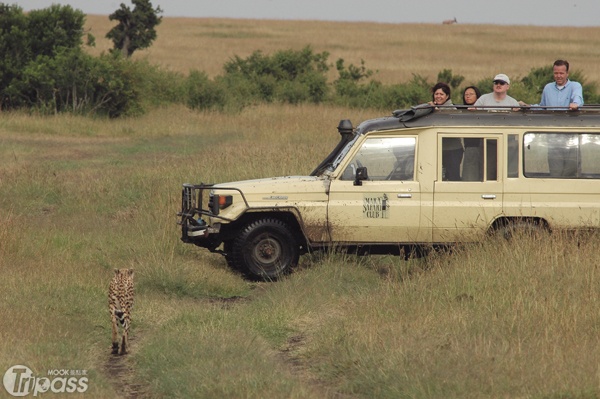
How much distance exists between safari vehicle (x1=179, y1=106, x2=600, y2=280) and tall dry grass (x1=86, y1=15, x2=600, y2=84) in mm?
36540

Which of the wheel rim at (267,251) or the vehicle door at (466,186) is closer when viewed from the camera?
the vehicle door at (466,186)

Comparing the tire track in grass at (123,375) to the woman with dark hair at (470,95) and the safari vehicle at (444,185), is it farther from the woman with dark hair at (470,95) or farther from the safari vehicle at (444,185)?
the woman with dark hair at (470,95)

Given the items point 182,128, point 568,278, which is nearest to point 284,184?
point 568,278

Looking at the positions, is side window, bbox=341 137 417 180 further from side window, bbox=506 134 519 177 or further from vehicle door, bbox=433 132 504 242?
side window, bbox=506 134 519 177

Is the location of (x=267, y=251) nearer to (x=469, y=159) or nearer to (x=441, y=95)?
(x=469, y=159)

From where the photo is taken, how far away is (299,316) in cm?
970

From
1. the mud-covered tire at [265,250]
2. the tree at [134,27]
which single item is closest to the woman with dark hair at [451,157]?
the mud-covered tire at [265,250]

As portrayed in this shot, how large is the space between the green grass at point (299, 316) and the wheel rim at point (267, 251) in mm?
287

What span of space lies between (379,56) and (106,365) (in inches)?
2305

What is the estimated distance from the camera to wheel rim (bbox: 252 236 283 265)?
11711 mm

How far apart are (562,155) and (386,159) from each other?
1.77 m

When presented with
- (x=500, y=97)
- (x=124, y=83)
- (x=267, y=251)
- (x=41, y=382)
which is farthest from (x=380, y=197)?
(x=124, y=83)

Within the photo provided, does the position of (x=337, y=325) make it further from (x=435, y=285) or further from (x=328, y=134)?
(x=328, y=134)

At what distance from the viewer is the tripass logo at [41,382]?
24.0ft
